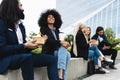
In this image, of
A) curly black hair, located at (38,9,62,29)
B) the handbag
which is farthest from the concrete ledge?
curly black hair, located at (38,9,62,29)

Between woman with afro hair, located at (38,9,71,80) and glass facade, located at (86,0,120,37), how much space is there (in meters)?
40.1

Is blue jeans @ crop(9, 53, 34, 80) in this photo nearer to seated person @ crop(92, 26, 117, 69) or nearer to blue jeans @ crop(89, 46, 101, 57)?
blue jeans @ crop(89, 46, 101, 57)

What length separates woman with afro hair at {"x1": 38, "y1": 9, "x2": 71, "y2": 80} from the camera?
5441mm

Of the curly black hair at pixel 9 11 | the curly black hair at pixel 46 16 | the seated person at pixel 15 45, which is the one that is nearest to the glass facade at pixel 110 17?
the curly black hair at pixel 46 16

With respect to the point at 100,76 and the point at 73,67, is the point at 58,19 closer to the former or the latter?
the point at 73,67

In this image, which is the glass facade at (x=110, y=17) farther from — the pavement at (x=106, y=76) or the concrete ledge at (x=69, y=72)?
the concrete ledge at (x=69, y=72)

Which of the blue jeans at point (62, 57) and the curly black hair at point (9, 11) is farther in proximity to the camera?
the blue jeans at point (62, 57)

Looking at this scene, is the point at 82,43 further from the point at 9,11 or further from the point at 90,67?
the point at 9,11

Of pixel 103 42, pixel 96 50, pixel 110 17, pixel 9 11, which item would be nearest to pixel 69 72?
pixel 96 50

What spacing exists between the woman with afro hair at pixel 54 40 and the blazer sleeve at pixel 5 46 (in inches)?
46.6

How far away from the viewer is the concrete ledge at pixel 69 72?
4348 mm

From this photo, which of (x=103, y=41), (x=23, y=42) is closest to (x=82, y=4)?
(x=103, y=41)

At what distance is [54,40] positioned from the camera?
5.56 meters

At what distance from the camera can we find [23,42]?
15.0 ft
